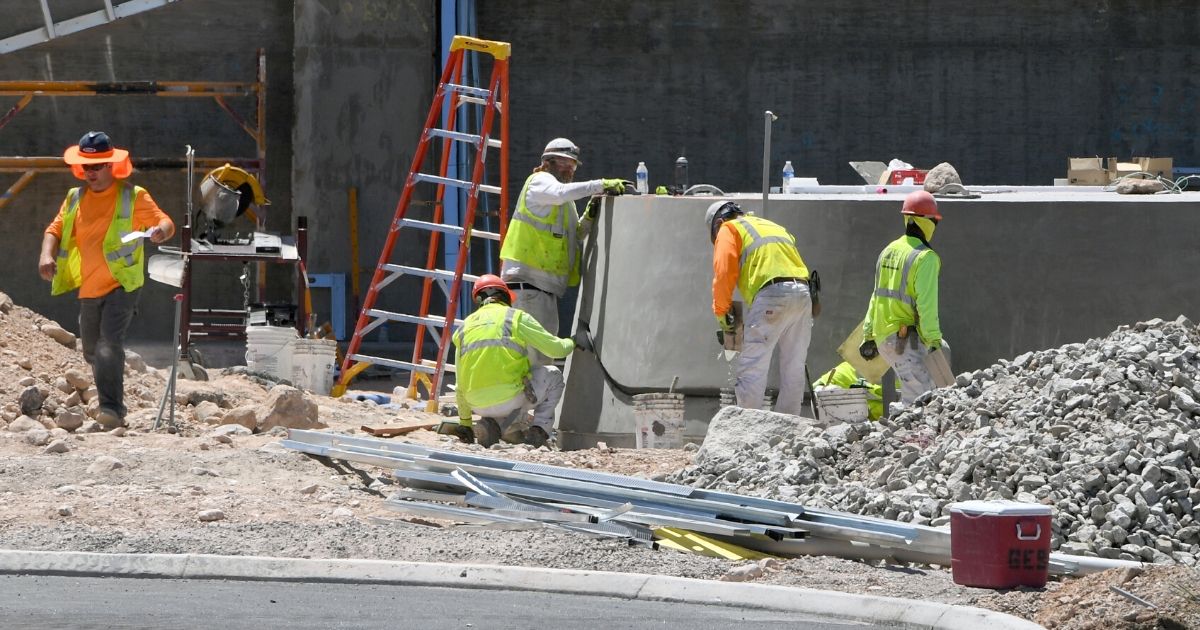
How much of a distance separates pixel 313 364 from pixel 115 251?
3.71 m

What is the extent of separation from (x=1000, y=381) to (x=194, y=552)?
159 inches

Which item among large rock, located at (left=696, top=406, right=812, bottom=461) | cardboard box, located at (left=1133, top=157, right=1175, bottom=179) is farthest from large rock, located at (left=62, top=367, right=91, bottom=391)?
cardboard box, located at (left=1133, top=157, right=1175, bottom=179)

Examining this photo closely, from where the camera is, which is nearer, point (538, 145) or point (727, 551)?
point (727, 551)

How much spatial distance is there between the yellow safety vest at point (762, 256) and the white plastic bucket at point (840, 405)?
0.68 metres

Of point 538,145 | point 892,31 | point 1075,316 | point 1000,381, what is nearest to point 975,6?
point 892,31

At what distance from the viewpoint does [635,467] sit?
948cm

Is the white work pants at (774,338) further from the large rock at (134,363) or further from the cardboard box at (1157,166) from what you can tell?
the cardboard box at (1157,166)

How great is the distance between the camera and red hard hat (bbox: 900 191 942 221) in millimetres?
10195

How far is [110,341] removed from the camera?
33.8 feet

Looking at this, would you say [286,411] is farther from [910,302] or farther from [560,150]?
[910,302]

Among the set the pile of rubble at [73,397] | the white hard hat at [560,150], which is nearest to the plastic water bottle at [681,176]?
the white hard hat at [560,150]

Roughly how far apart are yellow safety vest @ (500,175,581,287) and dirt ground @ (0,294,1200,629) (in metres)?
1.80

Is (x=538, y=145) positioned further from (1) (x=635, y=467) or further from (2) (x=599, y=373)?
(1) (x=635, y=467)

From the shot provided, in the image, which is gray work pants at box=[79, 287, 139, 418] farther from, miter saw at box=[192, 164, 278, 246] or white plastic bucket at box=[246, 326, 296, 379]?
miter saw at box=[192, 164, 278, 246]
